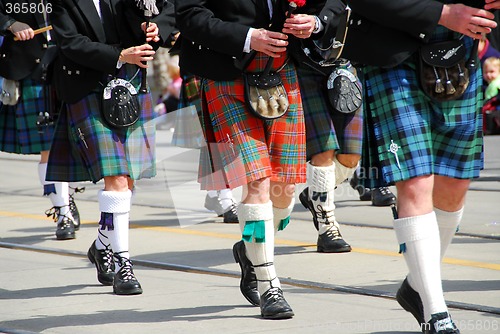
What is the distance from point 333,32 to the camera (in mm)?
5316

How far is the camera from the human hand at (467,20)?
13.7 feet

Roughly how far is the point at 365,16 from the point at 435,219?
880mm

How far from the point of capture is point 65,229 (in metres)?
7.73

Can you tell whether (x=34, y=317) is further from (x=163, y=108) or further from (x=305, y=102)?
(x=163, y=108)

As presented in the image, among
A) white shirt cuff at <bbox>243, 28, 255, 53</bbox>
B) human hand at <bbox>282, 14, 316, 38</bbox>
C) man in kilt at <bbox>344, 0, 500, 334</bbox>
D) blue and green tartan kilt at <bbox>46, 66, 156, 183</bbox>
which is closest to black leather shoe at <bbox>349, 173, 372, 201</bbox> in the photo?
blue and green tartan kilt at <bbox>46, 66, 156, 183</bbox>

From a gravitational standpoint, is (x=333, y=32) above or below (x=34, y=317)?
above

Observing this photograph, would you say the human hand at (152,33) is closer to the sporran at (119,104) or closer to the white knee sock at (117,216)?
the sporran at (119,104)

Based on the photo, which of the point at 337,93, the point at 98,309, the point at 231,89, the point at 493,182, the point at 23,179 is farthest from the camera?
the point at 23,179

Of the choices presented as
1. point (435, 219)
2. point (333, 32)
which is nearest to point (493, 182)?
point (333, 32)

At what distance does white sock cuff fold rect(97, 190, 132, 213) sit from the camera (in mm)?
5816

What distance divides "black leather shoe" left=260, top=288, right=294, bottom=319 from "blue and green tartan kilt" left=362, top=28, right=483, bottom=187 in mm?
772

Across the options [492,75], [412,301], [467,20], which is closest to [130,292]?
[412,301]

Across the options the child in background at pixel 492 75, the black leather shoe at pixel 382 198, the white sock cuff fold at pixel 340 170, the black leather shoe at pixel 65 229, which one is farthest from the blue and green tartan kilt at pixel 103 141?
the child in background at pixel 492 75

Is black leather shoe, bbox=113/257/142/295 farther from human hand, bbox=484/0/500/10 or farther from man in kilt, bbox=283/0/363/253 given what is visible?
human hand, bbox=484/0/500/10
